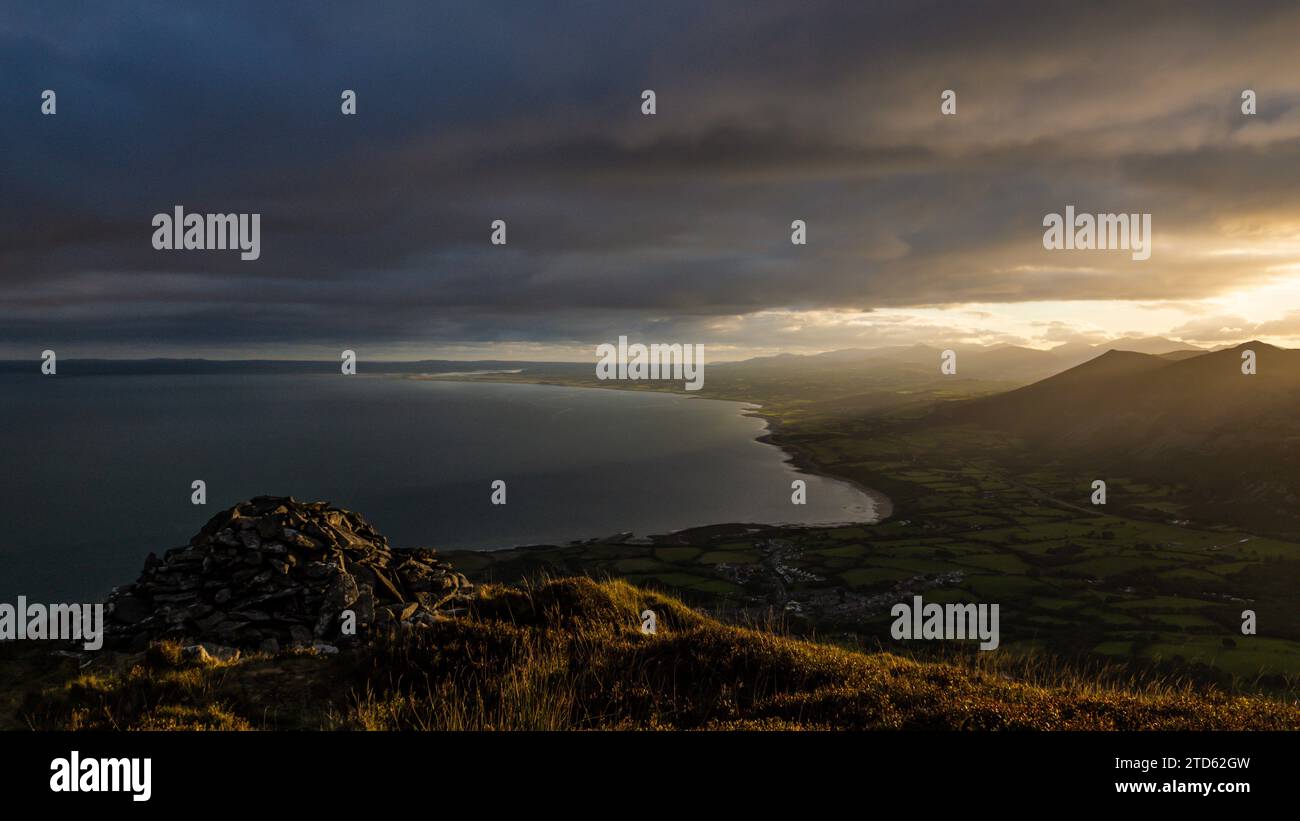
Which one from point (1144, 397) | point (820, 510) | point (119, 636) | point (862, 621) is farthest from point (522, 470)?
point (1144, 397)

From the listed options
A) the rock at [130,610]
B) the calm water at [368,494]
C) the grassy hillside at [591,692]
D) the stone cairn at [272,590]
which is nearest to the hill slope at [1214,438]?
the calm water at [368,494]

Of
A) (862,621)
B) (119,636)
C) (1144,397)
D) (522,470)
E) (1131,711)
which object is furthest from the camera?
(1144,397)

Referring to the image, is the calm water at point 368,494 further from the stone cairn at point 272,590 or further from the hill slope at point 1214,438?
the hill slope at point 1214,438

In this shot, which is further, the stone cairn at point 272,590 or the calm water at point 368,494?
the calm water at point 368,494

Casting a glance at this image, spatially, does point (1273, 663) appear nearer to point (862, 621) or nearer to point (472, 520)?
point (862, 621)

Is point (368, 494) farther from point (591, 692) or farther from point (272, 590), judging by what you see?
point (591, 692)
